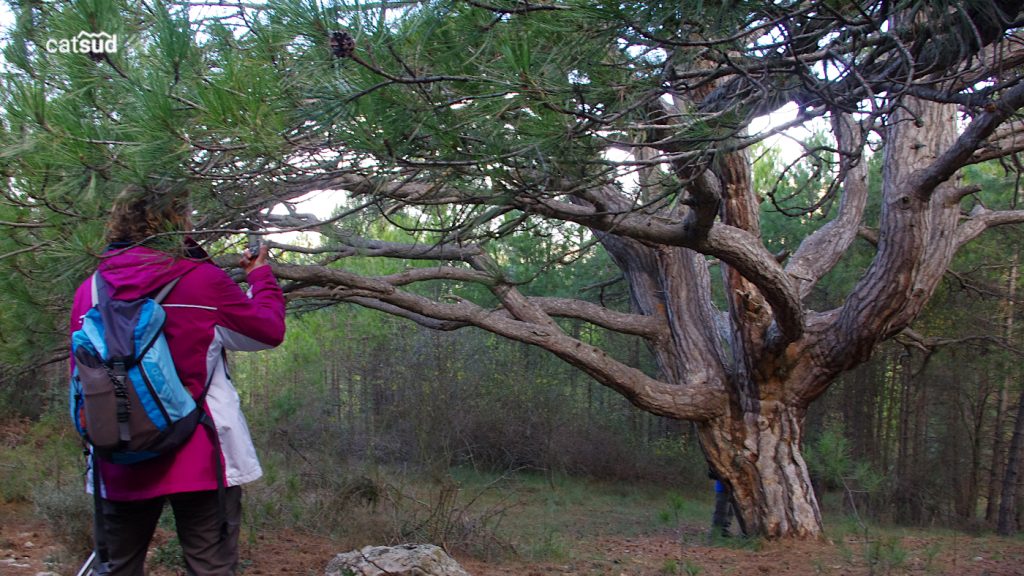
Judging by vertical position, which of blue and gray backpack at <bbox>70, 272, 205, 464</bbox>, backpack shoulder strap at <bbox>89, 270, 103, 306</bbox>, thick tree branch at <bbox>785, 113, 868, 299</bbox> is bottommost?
blue and gray backpack at <bbox>70, 272, 205, 464</bbox>

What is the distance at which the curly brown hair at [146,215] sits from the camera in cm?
250

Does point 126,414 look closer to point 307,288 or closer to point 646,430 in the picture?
point 307,288

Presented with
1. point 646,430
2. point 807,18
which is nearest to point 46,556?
point 807,18

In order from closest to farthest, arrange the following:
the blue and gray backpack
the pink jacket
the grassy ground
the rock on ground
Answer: the blue and gray backpack < the pink jacket < the rock on ground < the grassy ground

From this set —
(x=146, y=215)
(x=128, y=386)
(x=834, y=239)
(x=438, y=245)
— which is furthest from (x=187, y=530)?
(x=834, y=239)

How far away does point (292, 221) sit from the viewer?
15.9ft

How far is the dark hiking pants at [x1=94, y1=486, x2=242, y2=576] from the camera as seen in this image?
2.30m

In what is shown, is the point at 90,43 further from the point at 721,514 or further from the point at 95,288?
the point at 721,514

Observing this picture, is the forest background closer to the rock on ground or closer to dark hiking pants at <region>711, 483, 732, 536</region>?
dark hiking pants at <region>711, 483, 732, 536</region>

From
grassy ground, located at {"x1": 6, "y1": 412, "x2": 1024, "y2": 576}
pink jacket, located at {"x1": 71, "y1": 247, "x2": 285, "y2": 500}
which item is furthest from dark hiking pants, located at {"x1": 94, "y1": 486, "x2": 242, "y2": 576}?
grassy ground, located at {"x1": 6, "y1": 412, "x2": 1024, "y2": 576}

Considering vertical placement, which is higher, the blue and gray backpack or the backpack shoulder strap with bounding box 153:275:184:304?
the backpack shoulder strap with bounding box 153:275:184:304

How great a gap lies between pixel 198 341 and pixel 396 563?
2346 millimetres

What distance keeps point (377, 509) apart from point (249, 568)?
1206mm

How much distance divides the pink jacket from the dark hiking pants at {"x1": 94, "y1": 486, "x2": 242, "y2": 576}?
0.25 ft
